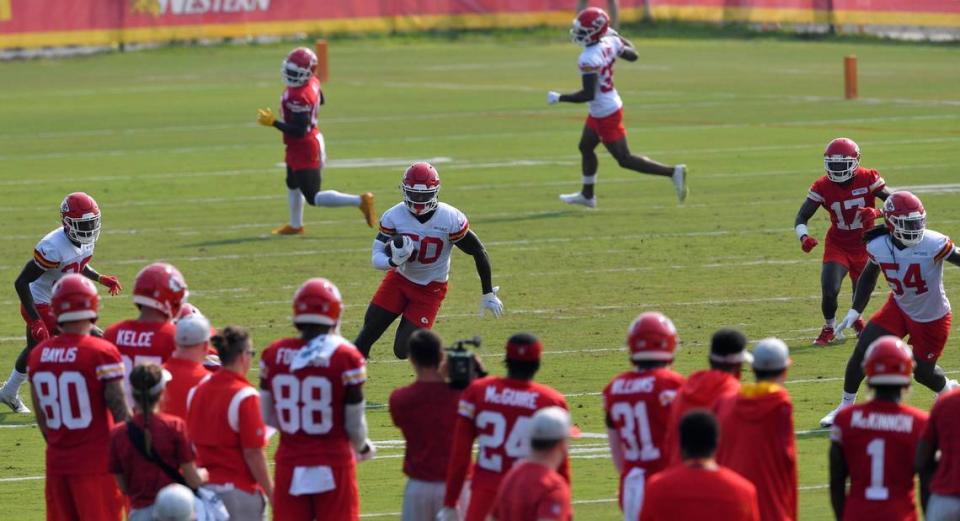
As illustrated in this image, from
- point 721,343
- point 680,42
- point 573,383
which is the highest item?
point 680,42

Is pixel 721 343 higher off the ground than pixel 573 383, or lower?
higher

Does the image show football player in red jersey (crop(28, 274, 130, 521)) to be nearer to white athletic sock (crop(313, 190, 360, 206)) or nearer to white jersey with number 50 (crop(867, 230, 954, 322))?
white jersey with number 50 (crop(867, 230, 954, 322))

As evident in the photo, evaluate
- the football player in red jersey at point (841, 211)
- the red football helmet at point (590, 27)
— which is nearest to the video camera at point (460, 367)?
the football player in red jersey at point (841, 211)

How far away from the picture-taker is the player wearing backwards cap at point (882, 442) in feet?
27.5

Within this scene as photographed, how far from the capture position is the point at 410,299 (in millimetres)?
13852

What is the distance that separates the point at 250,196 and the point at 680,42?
2798cm

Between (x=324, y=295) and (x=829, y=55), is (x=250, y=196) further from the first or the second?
(x=829, y=55)

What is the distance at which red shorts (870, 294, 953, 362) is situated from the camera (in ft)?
41.5

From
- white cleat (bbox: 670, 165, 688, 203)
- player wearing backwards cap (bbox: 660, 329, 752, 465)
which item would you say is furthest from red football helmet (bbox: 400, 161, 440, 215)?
white cleat (bbox: 670, 165, 688, 203)

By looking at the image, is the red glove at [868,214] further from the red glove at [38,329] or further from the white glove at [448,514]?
the white glove at [448,514]

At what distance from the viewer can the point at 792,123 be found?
31.7m

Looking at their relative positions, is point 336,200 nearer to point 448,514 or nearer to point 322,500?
point 322,500

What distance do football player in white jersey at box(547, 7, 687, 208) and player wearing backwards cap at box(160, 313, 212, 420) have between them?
14064 millimetres

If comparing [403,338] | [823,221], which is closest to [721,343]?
[403,338]
